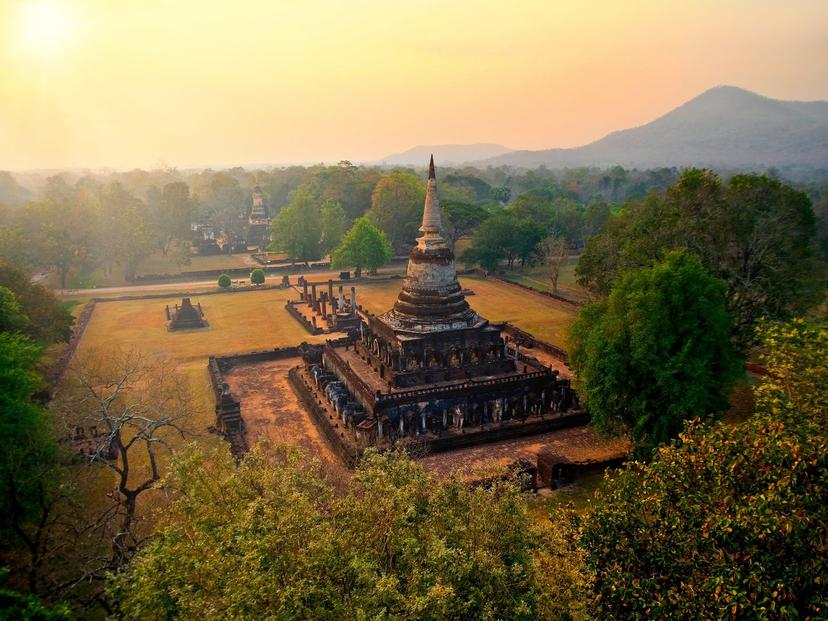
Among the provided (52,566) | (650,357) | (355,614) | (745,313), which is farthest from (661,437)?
(52,566)

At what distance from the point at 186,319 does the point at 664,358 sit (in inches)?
1538

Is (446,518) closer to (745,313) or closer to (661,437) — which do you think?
(661,437)

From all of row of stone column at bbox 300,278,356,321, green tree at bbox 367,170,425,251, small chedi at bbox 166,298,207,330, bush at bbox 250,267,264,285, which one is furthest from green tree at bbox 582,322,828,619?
green tree at bbox 367,170,425,251

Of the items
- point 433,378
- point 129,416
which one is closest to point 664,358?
point 433,378

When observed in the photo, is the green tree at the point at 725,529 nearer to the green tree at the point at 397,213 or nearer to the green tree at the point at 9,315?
the green tree at the point at 9,315

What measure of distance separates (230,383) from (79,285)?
40.9 meters

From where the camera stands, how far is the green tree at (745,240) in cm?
2848

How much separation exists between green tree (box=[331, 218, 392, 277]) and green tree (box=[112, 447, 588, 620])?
53232 mm

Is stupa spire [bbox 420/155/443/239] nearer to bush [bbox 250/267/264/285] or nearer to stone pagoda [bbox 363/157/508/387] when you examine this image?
stone pagoda [bbox 363/157/508/387]

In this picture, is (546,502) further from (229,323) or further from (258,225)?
(258,225)

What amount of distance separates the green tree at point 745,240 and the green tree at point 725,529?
16963mm

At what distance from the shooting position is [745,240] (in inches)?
1151

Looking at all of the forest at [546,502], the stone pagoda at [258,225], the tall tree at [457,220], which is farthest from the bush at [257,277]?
the stone pagoda at [258,225]

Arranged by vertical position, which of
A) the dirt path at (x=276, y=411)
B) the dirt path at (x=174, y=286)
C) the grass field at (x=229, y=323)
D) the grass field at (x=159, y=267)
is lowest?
the dirt path at (x=276, y=411)
